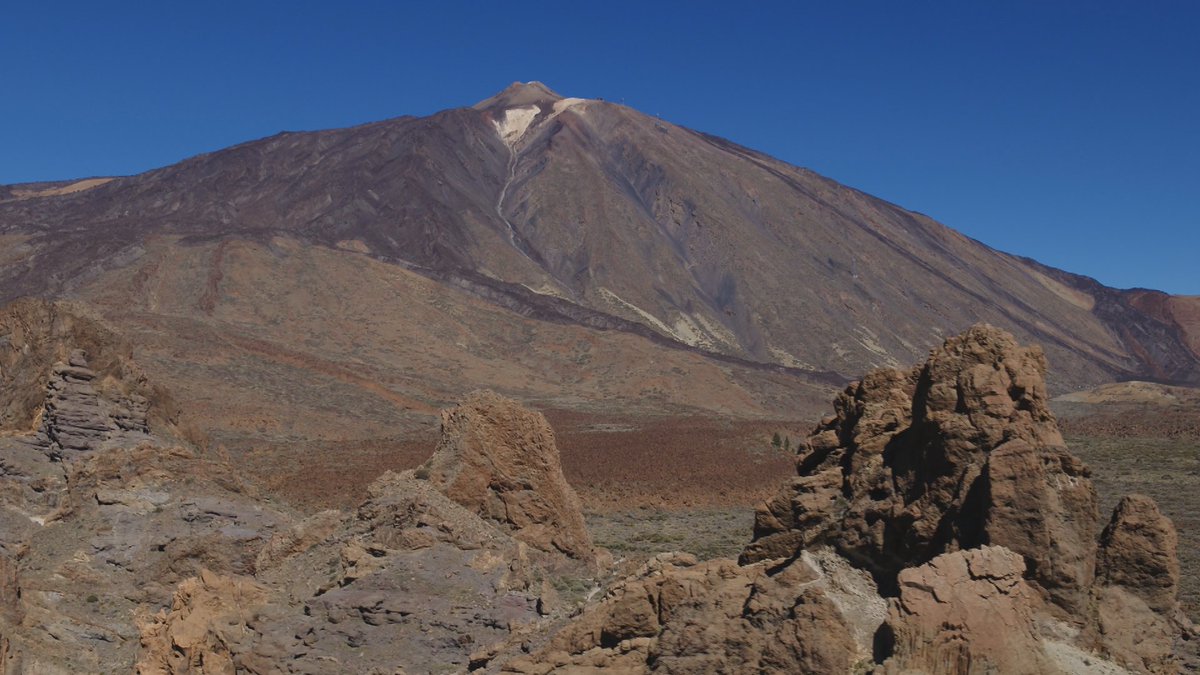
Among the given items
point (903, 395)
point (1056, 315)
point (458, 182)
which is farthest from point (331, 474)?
point (1056, 315)

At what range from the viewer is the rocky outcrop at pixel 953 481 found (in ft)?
23.7

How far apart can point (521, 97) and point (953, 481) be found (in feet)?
533

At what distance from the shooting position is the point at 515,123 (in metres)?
153

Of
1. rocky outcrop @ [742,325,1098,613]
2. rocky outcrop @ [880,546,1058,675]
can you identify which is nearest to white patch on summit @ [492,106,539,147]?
rocky outcrop @ [742,325,1098,613]

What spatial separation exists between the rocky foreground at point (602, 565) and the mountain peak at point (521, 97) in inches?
5795

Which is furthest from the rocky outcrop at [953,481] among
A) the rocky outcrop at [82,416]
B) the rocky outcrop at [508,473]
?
the rocky outcrop at [82,416]

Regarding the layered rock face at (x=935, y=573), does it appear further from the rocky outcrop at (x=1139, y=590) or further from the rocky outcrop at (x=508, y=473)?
the rocky outcrop at (x=508, y=473)

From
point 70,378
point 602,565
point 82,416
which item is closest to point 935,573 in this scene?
point 602,565

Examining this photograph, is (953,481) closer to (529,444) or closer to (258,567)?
(258,567)

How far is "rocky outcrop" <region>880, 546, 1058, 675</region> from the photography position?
6461 millimetres

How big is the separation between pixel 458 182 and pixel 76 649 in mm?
116609

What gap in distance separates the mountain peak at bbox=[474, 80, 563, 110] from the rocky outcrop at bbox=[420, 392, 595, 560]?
481 feet

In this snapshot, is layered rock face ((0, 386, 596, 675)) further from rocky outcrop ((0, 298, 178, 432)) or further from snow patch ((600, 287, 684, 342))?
snow patch ((600, 287, 684, 342))

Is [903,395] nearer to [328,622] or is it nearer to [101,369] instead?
[328,622]
